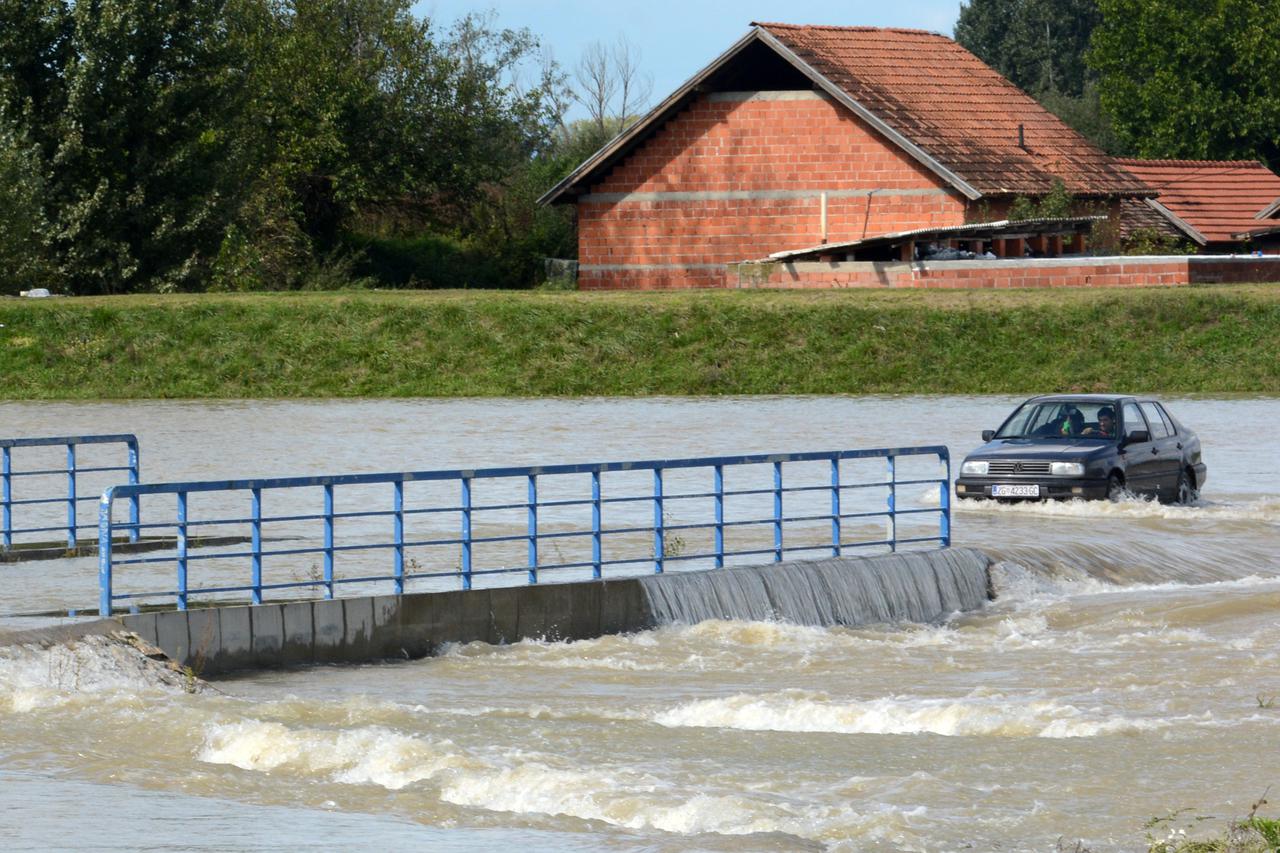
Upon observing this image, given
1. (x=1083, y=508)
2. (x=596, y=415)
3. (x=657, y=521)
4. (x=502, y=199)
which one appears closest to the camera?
(x=657, y=521)

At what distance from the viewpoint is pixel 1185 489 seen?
2648 cm

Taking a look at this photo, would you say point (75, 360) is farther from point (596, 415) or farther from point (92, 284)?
point (596, 415)

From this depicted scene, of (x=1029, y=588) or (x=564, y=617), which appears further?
(x=1029, y=588)

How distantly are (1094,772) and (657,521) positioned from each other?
6108 mm

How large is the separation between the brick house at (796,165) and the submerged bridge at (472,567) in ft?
102

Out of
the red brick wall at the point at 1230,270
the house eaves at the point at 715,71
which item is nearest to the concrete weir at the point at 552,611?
the red brick wall at the point at 1230,270

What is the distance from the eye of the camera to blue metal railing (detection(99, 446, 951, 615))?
15852 mm

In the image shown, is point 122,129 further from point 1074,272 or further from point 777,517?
point 777,517

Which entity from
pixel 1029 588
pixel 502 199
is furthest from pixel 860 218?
pixel 1029 588

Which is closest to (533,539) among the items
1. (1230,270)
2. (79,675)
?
(79,675)

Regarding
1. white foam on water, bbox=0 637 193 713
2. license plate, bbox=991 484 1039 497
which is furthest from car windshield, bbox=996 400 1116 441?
white foam on water, bbox=0 637 193 713

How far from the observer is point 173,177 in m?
58.3

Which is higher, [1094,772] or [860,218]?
[860,218]

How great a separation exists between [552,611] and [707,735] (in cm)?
349
